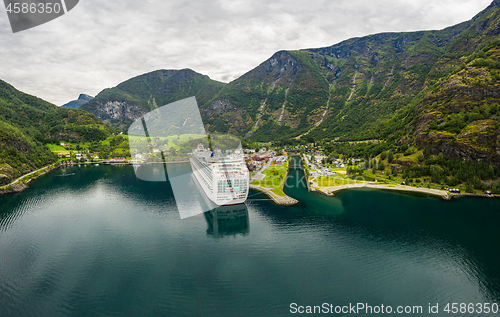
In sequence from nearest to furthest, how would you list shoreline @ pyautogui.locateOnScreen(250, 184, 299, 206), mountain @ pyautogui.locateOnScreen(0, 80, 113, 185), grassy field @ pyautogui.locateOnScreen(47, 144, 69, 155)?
1. shoreline @ pyautogui.locateOnScreen(250, 184, 299, 206)
2. mountain @ pyautogui.locateOnScreen(0, 80, 113, 185)
3. grassy field @ pyautogui.locateOnScreen(47, 144, 69, 155)

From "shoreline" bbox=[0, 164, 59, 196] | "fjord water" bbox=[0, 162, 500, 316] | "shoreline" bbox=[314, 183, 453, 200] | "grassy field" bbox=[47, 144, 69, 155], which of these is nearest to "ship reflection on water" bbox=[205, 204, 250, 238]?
"fjord water" bbox=[0, 162, 500, 316]

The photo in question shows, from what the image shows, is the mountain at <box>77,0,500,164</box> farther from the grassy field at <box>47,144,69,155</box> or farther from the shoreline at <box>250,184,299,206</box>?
the grassy field at <box>47,144,69,155</box>

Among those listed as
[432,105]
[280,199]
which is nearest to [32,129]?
[280,199]

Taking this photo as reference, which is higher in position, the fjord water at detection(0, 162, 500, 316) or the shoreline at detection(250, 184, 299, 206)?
the shoreline at detection(250, 184, 299, 206)

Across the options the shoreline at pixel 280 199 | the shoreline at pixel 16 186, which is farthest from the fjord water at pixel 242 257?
the shoreline at pixel 16 186

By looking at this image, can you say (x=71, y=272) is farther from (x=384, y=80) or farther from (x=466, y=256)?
(x=384, y=80)

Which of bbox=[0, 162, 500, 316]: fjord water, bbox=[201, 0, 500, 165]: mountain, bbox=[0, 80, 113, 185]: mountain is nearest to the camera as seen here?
bbox=[0, 162, 500, 316]: fjord water
